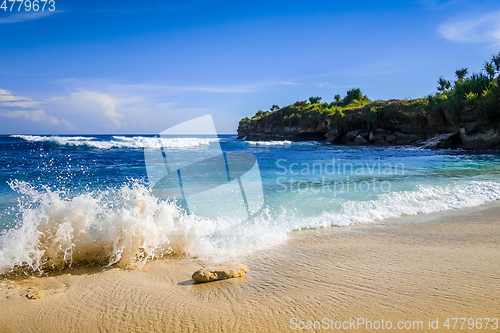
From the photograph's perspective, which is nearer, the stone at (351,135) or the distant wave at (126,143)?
the distant wave at (126,143)

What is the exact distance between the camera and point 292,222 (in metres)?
6.21

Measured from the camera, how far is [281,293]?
10.4 feet

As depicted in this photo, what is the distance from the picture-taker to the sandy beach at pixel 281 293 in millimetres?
2654

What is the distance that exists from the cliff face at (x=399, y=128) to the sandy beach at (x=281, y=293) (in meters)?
25.2

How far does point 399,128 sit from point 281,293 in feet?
130

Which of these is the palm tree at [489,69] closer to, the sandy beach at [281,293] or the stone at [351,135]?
the stone at [351,135]

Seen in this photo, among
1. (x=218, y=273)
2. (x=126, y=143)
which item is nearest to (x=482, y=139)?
(x=218, y=273)

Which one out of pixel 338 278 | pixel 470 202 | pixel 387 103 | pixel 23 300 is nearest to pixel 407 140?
pixel 387 103

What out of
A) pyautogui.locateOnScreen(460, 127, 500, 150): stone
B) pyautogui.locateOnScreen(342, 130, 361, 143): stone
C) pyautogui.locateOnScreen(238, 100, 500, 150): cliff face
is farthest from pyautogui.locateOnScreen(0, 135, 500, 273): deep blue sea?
pyautogui.locateOnScreen(342, 130, 361, 143): stone

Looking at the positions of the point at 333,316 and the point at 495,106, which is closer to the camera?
the point at 333,316

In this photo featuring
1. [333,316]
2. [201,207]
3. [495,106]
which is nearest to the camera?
[333,316]

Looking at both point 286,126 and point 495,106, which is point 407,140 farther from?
point 286,126

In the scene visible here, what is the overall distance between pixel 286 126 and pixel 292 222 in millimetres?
52848

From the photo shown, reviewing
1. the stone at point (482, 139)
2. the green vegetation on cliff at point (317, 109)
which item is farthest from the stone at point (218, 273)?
the green vegetation on cliff at point (317, 109)
